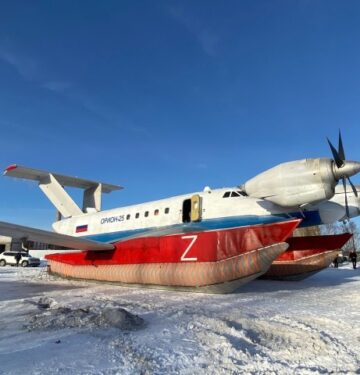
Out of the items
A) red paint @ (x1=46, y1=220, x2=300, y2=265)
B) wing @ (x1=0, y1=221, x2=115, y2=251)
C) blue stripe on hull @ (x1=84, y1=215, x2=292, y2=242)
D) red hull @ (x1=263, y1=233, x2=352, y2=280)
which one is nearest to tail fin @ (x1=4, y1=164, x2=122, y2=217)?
wing @ (x1=0, y1=221, x2=115, y2=251)

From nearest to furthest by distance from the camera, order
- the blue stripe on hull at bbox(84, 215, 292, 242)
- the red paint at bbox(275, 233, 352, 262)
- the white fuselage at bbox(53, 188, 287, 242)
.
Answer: the blue stripe on hull at bbox(84, 215, 292, 242) < the white fuselage at bbox(53, 188, 287, 242) < the red paint at bbox(275, 233, 352, 262)

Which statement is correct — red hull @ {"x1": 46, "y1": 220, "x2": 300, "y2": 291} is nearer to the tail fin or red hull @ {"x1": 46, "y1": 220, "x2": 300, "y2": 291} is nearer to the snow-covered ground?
the snow-covered ground

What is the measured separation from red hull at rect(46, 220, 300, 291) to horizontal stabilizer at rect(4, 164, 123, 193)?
9.72m

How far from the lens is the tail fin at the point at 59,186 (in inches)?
768

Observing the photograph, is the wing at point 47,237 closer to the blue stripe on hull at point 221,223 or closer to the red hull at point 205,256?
the red hull at point 205,256

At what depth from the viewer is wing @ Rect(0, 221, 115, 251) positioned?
37.5ft

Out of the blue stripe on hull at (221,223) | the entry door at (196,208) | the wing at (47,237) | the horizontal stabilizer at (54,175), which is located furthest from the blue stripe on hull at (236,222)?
the horizontal stabilizer at (54,175)

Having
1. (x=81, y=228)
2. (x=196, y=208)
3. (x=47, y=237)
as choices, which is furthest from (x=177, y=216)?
(x=81, y=228)

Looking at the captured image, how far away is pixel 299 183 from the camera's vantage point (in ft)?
36.5

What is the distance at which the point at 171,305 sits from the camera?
7.79 meters

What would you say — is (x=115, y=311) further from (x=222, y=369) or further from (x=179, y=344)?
(x=222, y=369)

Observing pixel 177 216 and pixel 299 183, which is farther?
pixel 177 216

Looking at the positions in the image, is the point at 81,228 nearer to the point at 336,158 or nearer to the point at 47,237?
the point at 47,237

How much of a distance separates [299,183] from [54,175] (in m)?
14.0
